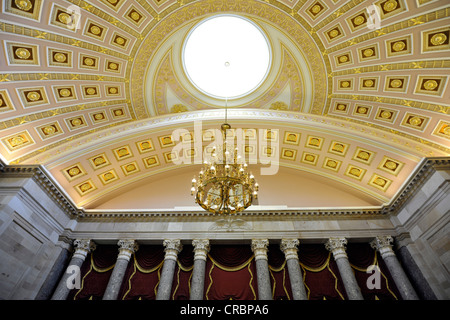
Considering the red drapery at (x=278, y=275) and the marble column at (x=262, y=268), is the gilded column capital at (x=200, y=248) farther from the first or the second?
Result: the red drapery at (x=278, y=275)

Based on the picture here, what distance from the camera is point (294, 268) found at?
298 inches

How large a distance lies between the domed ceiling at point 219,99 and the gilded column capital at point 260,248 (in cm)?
171

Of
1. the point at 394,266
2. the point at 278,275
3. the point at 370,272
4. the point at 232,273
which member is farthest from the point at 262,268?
the point at 394,266

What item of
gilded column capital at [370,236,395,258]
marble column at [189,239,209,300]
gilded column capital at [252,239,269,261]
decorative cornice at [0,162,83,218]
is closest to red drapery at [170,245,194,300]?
marble column at [189,239,209,300]

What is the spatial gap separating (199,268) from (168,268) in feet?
3.16

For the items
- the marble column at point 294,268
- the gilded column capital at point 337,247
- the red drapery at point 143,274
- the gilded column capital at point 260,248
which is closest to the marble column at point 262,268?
the gilded column capital at point 260,248

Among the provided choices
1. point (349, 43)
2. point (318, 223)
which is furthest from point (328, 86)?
point (318, 223)

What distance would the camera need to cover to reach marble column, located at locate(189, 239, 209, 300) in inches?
282

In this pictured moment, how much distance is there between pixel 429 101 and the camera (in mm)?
6762

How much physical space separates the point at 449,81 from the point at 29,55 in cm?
1055

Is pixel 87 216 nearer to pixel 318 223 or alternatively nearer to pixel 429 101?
pixel 318 223

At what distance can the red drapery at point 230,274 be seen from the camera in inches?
297

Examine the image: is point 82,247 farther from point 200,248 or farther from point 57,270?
point 200,248

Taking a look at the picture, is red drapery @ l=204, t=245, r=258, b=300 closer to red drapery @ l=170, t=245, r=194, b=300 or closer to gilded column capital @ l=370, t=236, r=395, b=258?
red drapery @ l=170, t=245, r=194, b=300
